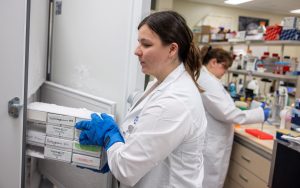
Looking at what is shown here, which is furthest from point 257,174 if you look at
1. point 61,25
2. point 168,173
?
point 61,25

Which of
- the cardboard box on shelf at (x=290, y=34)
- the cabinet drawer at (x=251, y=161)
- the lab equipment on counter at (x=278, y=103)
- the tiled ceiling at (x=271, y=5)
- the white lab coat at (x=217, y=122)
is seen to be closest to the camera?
the cabinet drawer at (x=251, y=161)

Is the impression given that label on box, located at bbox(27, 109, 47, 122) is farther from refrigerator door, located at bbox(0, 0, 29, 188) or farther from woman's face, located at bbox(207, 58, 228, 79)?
woman's face, located at bbox(207, 58, 228, 79)

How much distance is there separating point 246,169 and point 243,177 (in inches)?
3.0

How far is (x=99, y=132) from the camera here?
3.73 ft

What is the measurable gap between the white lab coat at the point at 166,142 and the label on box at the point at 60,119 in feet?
1.13

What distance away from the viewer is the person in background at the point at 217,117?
1.99 meters

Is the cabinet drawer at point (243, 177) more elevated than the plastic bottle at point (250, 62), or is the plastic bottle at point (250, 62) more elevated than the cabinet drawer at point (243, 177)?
the plastic bottle at point (250, 62)

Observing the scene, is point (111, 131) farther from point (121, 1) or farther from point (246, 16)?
point (246, 16)

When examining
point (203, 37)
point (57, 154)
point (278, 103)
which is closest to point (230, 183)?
point (278, 103)

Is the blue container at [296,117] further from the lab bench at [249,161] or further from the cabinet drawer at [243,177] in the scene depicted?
the cabinet drawer at [243,177]

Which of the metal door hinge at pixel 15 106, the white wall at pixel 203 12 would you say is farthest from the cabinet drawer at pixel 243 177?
the white wall at pixel 203 12

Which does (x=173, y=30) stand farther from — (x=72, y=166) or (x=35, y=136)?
(x=72, y=166)

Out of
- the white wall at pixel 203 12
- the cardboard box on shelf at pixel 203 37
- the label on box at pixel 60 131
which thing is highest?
the white wall at pixel 203 12

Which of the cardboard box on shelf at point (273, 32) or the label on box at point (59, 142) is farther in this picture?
the cardboard box on shelf at point (273, 32)
